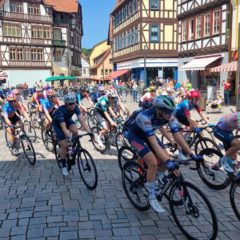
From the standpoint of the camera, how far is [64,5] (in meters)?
58.2

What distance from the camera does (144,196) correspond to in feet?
17.5

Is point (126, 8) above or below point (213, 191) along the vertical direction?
above

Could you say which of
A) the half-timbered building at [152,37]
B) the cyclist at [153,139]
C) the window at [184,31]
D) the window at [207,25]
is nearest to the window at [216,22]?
the window at [207,25]

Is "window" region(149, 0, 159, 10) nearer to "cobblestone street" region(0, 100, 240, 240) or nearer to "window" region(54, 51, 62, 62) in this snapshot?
"window" region(54, 51, 62, 62)

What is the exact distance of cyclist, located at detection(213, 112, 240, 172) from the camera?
579cm

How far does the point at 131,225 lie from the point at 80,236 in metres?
0.76

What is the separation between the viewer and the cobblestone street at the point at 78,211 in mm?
4672

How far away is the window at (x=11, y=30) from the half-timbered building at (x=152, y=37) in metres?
17.3

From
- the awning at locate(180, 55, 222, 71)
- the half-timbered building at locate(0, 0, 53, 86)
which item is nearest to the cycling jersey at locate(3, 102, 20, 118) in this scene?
the awning at locate(180, 55, 222, 71)

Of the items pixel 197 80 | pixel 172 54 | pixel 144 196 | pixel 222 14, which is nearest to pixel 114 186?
pixel 144 196

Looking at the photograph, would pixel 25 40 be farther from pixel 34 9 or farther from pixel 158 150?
pixel 158 150

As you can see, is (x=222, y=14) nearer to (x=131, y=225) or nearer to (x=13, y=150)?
(x=13, y=150)

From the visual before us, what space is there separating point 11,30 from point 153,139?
49147 mm

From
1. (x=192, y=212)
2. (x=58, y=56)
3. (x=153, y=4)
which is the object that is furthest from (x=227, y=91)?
(x=58, y=56)
